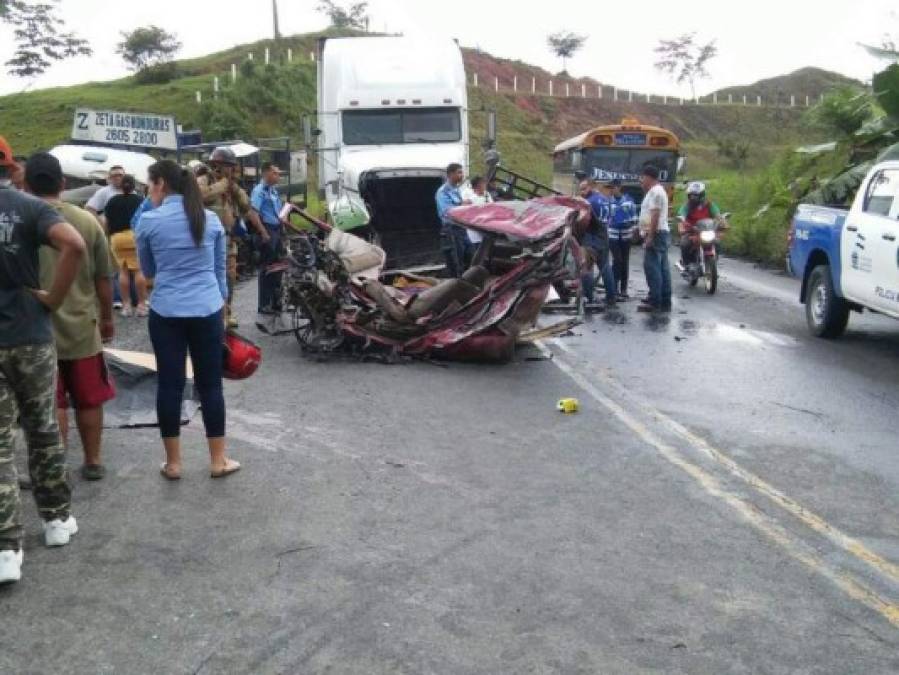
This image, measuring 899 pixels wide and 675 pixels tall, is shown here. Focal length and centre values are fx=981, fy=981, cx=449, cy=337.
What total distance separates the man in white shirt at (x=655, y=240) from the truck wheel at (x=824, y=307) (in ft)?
6.45

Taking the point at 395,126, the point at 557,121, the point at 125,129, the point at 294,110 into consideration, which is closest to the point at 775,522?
the point at 395,126

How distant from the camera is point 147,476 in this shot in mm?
5766

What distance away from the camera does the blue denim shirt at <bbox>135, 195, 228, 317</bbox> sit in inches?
216

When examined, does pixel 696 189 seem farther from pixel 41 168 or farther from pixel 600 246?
pixel 41 168

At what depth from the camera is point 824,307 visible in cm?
1110

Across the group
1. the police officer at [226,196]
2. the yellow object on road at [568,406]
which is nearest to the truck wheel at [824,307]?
the yellow object on road at [568,406]

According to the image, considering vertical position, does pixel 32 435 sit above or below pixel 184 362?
below

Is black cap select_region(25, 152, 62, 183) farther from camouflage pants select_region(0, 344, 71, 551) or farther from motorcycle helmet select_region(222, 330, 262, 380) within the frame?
motorcycle helmet select_region(222, 330, 262, 380)

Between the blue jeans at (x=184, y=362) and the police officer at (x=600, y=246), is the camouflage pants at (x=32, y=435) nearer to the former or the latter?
the blue jeans at (x=184, y=362)

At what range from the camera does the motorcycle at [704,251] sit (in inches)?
587

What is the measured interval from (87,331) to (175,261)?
0.64 metres

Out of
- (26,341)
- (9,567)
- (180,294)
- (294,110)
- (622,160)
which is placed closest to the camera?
(9,567)

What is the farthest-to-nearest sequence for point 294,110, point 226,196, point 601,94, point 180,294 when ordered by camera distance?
point 601,94 → point 294,110 → point 226,196 → point 180,294

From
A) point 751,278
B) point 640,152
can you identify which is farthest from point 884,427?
point 640,152
